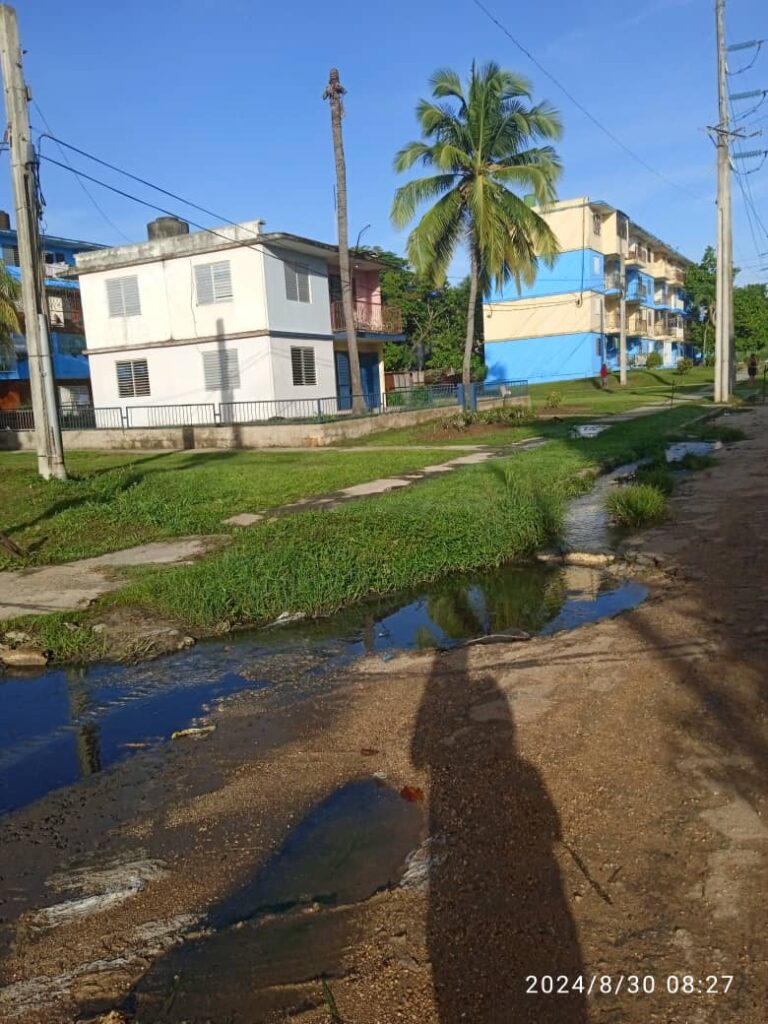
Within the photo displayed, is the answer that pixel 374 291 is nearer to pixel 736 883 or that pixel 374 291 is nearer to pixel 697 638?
pixel 697 638

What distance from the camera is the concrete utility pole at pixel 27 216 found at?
13477 millimetres

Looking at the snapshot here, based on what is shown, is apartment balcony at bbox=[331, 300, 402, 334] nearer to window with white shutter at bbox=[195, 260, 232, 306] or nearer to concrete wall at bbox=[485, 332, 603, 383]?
window with white shutter at bbox=[195, 260, 232, 306]

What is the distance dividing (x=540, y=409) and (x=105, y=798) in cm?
2855

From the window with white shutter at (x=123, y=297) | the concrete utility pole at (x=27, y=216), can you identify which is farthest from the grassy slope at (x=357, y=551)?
the window with white shutter at (x=123, y=297)

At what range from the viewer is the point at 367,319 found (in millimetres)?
33594

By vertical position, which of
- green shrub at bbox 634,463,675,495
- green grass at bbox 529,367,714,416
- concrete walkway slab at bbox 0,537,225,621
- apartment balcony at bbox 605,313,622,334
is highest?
apartment balcony at bbox 605,313,622,334

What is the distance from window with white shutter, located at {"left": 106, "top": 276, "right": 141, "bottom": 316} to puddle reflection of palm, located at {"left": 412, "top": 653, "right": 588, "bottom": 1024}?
1072 inches

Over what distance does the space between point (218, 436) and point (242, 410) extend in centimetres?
437

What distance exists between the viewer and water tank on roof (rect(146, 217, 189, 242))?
3025cm

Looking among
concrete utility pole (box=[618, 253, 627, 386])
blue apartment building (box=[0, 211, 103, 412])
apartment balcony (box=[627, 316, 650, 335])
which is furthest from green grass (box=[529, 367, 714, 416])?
blue apartment building (box=[0, 211, 103, 412])

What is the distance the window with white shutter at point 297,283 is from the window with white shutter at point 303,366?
181 centimetres

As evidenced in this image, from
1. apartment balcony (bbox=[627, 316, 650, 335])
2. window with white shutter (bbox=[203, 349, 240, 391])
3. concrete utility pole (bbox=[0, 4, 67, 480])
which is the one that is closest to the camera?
concrete utility pole (bbox=[0, 4, 67, 480])

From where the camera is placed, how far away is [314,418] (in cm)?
2297

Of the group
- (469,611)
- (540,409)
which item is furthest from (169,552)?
(540,409)
